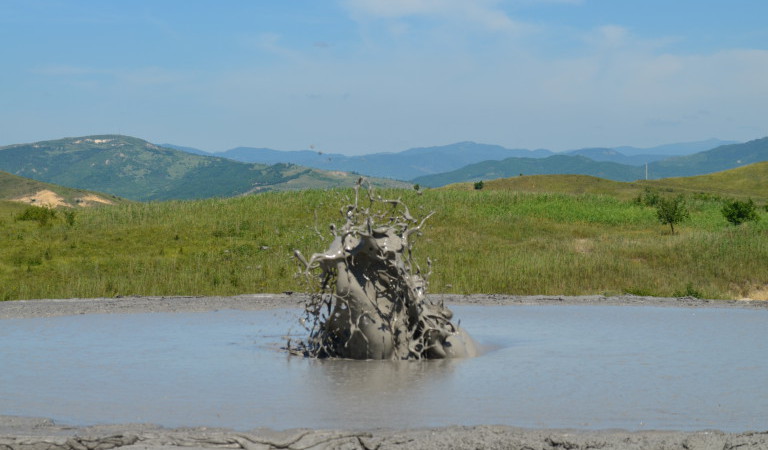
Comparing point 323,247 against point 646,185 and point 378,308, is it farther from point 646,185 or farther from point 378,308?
point 646,185

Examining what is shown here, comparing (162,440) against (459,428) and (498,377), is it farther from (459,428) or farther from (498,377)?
(498,377)

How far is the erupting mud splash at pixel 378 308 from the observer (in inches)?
525

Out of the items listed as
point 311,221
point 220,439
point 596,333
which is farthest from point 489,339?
point 311,221

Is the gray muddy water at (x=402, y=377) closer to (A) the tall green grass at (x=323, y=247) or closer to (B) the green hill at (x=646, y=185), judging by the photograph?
(A) the tall green grass at (x=323, y=247)

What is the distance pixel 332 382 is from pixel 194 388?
1734 millimetres

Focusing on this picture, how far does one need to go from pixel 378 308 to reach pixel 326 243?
16.1 meters

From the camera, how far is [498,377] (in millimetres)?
11500

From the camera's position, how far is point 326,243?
96.4ft

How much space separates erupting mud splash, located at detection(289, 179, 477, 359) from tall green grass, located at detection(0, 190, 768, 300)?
378 centimetres

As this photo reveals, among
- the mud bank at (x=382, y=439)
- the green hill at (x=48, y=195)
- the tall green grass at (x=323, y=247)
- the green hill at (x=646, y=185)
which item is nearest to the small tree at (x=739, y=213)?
the tall green grass at (x=323, y=247)

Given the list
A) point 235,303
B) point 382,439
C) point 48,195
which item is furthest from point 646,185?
point 382,439

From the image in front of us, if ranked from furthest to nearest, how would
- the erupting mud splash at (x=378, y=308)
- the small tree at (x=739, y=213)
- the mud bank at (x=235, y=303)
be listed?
the small tree at (x=739, y=213) < the mud bank at (x=235, y=303) < the erupting mud splash at (x=378, y=308)

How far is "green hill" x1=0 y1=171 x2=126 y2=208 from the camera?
11169 centimetres

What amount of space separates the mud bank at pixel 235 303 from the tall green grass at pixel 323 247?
2185mm
